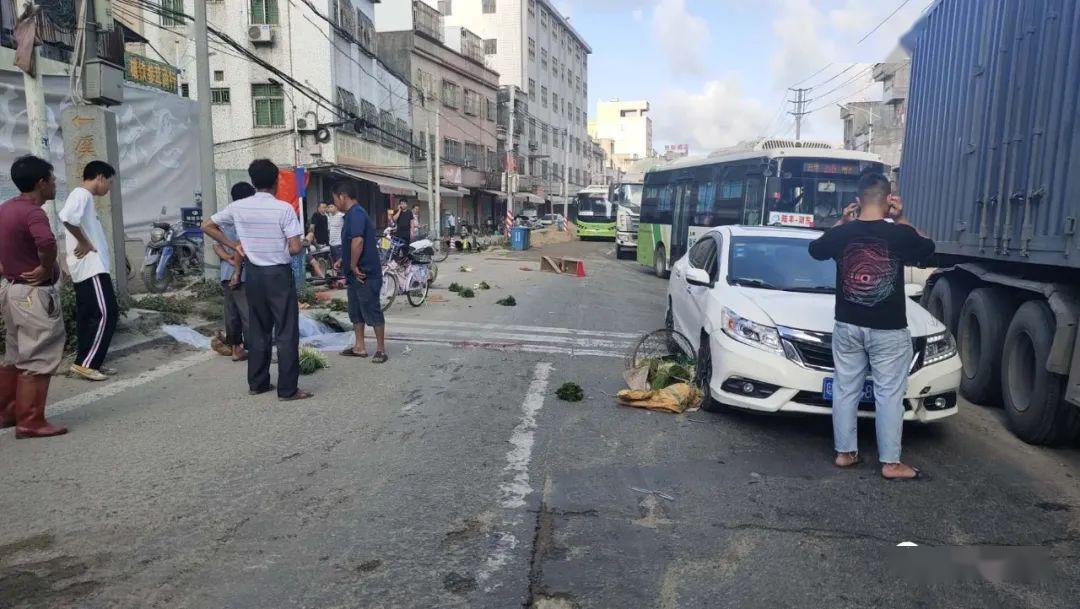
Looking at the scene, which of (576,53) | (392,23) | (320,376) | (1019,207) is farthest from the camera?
(576,53)

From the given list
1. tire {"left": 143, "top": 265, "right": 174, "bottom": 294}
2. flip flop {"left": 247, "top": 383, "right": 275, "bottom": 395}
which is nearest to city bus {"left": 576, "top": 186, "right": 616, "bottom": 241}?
tire {"left": 143, "top": 265, "right": 174, "bottom": 294}

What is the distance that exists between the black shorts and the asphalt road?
4.45ft

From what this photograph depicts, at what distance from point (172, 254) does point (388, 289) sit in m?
4.53

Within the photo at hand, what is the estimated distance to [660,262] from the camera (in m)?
22.7

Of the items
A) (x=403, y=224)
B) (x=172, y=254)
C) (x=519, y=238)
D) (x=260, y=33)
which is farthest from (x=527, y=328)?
(x=519, y=238)

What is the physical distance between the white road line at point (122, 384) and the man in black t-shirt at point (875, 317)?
19.3 ft

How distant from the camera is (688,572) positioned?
3648mm

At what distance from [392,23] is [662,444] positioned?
44.2 m

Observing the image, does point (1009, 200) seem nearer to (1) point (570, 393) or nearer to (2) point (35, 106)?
(1) point (570, 393)

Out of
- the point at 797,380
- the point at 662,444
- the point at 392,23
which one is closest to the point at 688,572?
the point at 662,444

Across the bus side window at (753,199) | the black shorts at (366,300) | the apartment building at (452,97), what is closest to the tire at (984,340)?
the black shorts at (366,300)

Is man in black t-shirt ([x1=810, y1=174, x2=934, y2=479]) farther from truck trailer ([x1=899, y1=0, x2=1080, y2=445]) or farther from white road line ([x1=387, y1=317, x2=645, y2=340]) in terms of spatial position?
white road line ([x1=387, y1=317, x2=645, y2=340])

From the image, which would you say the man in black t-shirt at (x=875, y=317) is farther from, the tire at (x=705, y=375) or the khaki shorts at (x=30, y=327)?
the khaki shorts at (x=30, y=327)

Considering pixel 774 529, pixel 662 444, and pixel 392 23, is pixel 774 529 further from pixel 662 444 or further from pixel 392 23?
pixel 392 23
